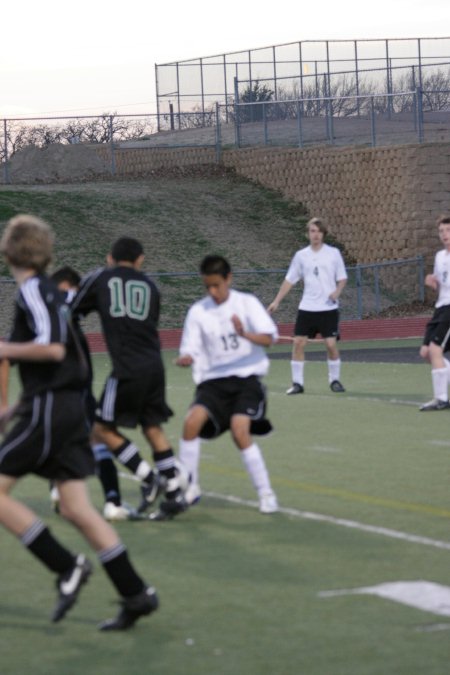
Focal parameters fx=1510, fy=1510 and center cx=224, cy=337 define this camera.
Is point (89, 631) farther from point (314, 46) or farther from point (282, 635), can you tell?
point (314, 46)

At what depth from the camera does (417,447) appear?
1306cm

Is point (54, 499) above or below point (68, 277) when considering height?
below

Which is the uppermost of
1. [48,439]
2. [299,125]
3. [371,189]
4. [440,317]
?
[299,125]

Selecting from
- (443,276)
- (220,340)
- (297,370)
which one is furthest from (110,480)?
(297,370)

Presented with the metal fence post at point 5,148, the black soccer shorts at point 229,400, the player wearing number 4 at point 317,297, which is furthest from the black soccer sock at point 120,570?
the metal fence post at point 5,148

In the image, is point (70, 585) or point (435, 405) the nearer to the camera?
point (70, 585)

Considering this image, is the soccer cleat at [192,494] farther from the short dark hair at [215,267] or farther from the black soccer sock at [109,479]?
the short dark hair at [215,267]

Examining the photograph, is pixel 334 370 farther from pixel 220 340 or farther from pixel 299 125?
pixel 299 125

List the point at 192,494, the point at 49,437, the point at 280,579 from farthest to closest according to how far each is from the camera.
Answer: the point at 192,494, the point at 280,579, the point at 49,437

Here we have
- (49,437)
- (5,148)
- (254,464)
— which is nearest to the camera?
(49,437)

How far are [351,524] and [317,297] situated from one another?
30.1ft

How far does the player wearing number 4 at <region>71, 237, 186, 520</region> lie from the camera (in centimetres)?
936

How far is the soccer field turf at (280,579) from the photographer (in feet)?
20.5

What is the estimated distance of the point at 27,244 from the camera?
21.1ft
